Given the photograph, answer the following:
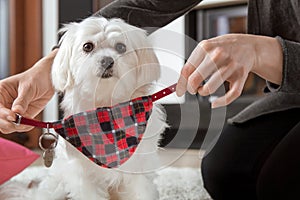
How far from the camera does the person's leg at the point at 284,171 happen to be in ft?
3.44

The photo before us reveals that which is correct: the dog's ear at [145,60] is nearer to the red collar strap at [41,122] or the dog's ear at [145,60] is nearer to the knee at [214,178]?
the red collar strap at [41,122]

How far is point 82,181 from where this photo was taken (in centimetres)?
93

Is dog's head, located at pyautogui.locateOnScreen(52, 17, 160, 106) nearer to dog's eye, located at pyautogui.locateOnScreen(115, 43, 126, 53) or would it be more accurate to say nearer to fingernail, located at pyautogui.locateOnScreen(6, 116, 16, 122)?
dog's eye, located at pyautogui.locateOnScreen(115, 43, 126, 53)

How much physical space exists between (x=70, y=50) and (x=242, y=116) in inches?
22.0

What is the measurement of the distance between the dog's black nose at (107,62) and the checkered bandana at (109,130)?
7 centimetres

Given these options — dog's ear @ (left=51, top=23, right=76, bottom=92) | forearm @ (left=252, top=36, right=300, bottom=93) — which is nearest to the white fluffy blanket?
dog's ear @ (left=51, top=23, right=76, bottom=92)

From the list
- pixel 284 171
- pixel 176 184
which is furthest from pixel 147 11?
pixel 176 184

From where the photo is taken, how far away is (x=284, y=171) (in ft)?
3.51

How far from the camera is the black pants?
1160 mm

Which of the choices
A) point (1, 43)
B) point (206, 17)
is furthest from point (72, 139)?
point (1, 43)

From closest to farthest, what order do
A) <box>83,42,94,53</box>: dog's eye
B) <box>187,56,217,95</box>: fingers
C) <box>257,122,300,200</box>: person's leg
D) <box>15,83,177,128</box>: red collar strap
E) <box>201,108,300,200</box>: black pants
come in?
<box>187,56,217,95</box>: fingers, <box>15,83,177,128</box>: red collar strap, <box>83,42,94,53</box>: dog's eye, <box>257,122,300,200</box>: person's leg, <box>201,108,300,200</box>: black pants

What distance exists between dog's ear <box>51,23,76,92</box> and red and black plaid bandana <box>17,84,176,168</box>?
0.30 feet

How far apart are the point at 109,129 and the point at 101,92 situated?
0.07 metres

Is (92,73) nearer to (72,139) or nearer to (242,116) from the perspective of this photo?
(72,139)
